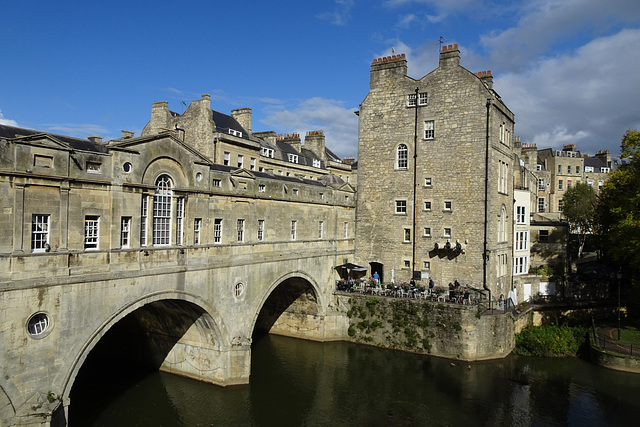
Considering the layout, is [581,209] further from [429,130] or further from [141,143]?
[141,143]

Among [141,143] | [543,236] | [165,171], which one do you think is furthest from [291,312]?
[543,236]

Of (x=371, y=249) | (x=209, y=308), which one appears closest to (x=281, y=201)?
(x=209, y=308)

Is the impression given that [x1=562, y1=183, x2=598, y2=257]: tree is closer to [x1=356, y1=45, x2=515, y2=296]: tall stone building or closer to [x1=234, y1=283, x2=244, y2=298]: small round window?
[x1=356, y1=45, x2=515, y2=296]: tall stone building

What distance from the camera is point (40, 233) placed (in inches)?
560

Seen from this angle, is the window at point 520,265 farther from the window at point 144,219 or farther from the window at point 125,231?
the window at point 125,231

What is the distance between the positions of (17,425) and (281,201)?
15575mm

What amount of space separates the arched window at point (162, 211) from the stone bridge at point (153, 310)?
0.56 metres

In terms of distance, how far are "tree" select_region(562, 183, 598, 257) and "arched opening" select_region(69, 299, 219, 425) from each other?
3670 cm

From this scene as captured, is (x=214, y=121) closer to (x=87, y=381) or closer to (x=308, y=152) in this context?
(x=308, y=152)

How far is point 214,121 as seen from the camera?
38250 mm

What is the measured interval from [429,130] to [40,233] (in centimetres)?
2339

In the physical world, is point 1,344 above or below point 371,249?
below

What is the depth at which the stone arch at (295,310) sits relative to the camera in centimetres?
2972

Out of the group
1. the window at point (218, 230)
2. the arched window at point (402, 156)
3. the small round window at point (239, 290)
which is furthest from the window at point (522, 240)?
the window at point (218, 230)
